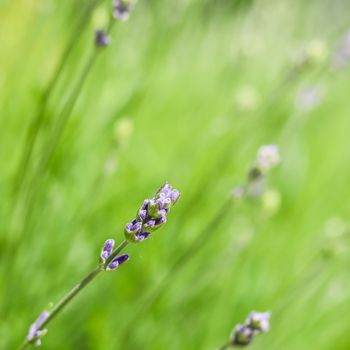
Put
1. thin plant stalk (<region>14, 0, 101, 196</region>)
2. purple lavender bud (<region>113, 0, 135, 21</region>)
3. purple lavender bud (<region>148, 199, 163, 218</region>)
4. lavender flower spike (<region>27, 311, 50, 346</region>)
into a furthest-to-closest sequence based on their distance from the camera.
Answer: thin plant stalk (<region>14, 0, 101, 196</region>)
purple lavender bud (<region>113, 0, 135, 21</region>)
lavender flower spike (<region>27, 311, 50, 346</region>)
purple lavender bud (<region>148, 199, 163, 218</region>)

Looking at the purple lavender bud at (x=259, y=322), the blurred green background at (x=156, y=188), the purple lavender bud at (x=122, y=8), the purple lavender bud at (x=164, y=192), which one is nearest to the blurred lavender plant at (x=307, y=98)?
the blurred green background at (x=156, y=188)

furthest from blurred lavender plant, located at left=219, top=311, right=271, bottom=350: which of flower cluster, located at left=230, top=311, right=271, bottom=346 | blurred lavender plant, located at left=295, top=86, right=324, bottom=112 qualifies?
blurred lavender plant, located at left=295, top=86, right=324, bottom=112

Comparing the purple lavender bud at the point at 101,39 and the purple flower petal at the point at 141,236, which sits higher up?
the purple lavender bud at the point at 101,39

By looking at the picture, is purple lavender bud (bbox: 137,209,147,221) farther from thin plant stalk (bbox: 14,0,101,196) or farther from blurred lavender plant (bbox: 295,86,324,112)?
blurred lavender plant (bbox: 295,86,324,112)

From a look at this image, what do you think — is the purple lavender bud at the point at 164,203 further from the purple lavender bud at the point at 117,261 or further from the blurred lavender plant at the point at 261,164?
the blurred lavender plant at the point at 261,164

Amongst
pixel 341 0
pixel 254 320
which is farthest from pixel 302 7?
pixel 254 320

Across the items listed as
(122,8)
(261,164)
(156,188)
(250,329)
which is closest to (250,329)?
(250,329)

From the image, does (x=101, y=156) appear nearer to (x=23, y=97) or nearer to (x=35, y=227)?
(x=23, y=97)
